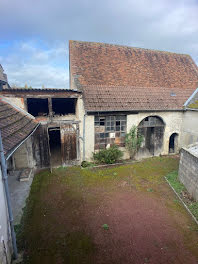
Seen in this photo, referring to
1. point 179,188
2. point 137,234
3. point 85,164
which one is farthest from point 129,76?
point 137,234

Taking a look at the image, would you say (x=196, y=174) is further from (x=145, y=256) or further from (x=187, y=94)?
(x=187, y=94)

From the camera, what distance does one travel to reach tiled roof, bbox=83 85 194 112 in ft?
35.1

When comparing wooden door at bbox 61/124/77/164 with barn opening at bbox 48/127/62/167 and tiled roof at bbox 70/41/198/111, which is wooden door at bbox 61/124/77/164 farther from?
tiled roof at bbox 70/41/198/111

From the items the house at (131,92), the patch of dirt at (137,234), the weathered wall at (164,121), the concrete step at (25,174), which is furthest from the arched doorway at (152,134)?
the concrete step at (25,174)

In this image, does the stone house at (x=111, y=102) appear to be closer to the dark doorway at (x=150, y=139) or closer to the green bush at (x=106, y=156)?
the dark doorway at (x=150, y=139)

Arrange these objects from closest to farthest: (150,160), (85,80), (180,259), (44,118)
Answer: (180,259)
(44,118)
(85,80)
(150,160)

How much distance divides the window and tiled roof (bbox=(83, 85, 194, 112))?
911 mm

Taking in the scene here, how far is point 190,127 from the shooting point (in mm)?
12445

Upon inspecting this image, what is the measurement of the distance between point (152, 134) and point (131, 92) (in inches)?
162

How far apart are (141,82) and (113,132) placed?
16.7 ft

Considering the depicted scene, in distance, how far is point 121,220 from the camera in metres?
6.53

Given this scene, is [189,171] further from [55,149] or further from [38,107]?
[38,107]

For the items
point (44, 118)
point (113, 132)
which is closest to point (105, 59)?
point (113, 132)

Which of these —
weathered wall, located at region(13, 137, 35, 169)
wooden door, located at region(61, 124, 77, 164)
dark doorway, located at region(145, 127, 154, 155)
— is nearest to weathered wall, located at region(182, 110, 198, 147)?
dark doorway, located at region(145, 127, 154, 155)
